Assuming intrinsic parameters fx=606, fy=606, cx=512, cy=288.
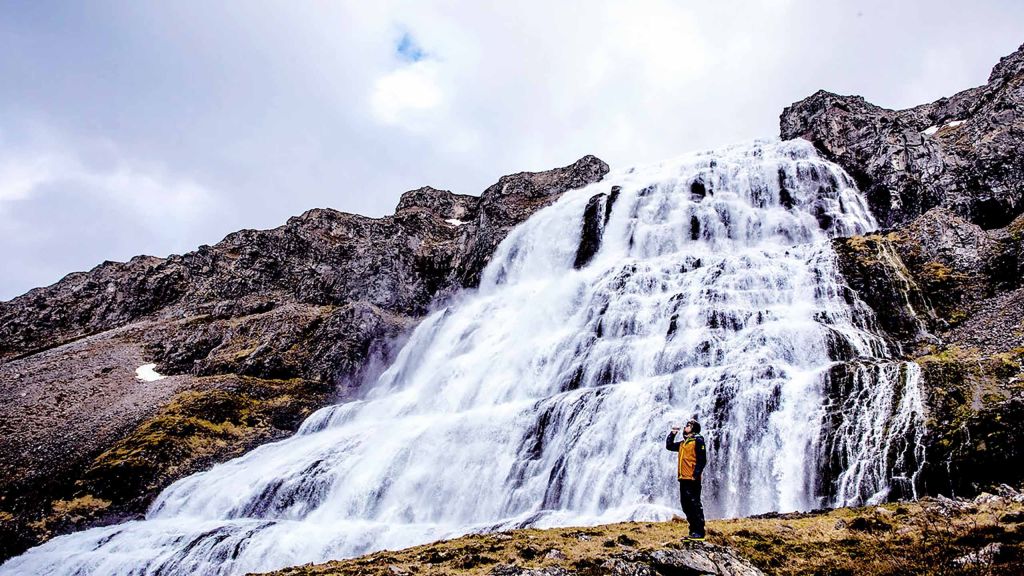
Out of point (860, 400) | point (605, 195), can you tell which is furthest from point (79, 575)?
point (605, 195)

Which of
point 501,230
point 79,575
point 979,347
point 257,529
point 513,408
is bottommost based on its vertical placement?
point 79,575

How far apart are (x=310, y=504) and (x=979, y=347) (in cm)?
A: 2952

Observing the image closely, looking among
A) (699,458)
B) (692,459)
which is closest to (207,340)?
(692,459)

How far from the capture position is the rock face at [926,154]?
44.7 meters

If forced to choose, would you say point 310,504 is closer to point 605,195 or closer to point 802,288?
point 802,288

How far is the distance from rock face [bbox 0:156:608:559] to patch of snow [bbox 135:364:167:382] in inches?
31.3

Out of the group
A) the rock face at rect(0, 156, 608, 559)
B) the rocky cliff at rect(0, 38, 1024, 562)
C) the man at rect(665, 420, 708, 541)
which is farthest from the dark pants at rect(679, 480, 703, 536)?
the rock face at rect(0, 156, 608, 559)

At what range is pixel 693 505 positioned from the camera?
11.7 m

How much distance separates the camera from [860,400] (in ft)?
70.0

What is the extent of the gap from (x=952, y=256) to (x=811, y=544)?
29.9m

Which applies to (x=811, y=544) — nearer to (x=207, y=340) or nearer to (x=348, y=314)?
(x=348, y=314)

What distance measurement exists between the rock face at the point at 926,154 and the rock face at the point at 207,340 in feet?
109

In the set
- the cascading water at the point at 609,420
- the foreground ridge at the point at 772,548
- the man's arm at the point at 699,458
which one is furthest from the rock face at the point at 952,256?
the man's arm at the point at 699,458

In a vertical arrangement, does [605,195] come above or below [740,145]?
below
